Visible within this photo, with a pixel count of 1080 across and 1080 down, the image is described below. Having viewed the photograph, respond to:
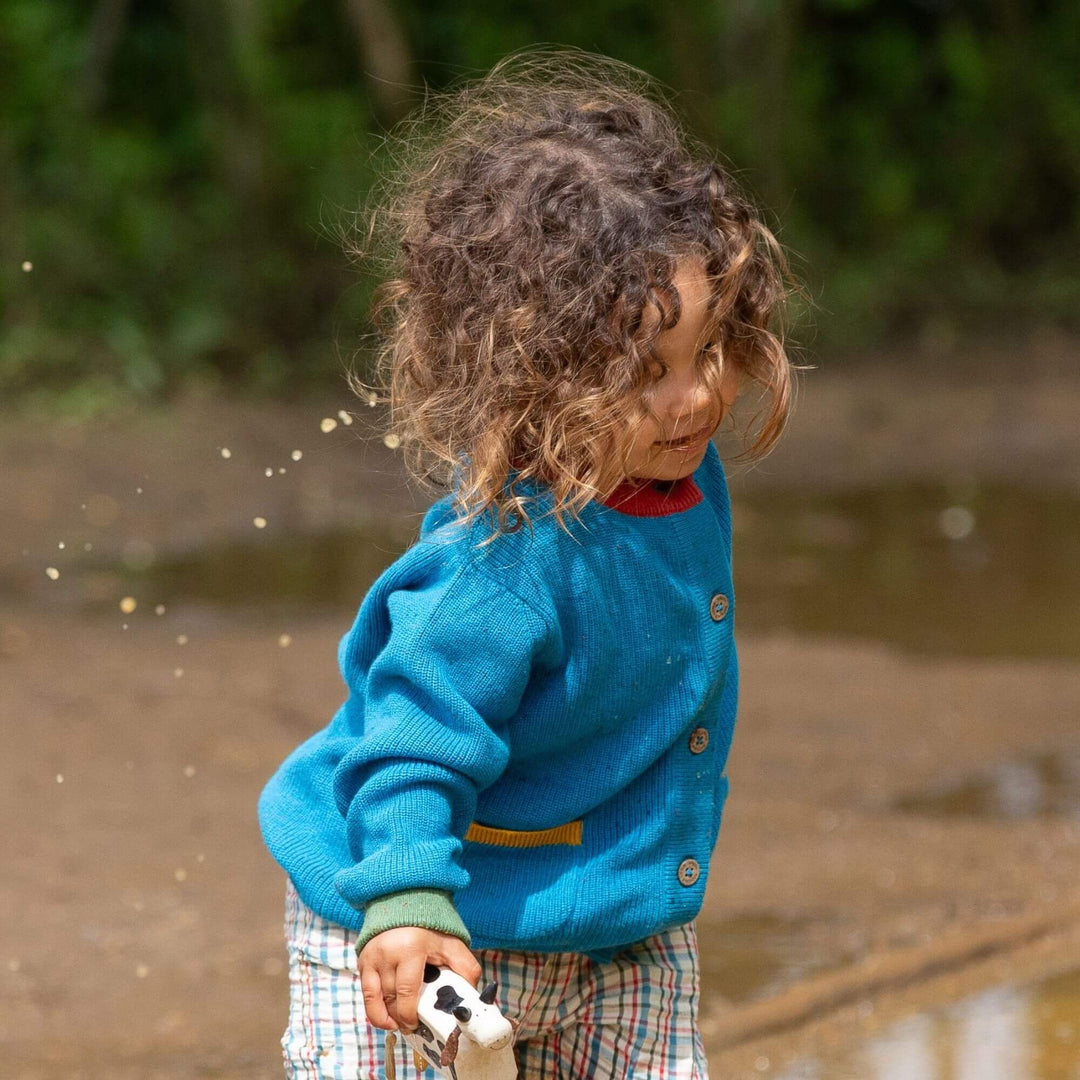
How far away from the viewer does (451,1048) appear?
5.08ft

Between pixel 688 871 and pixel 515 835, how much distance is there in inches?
7.5

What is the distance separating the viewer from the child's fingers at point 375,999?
5.27ft

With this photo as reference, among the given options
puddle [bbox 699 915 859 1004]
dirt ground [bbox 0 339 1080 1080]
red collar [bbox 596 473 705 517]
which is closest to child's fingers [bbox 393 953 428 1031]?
red collar [bbox 596 473 705 517]

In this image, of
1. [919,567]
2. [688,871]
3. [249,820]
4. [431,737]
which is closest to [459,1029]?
[431,737]

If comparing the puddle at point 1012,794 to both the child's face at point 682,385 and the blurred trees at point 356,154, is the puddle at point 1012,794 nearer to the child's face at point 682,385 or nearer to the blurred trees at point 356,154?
the child's face at point 682,385

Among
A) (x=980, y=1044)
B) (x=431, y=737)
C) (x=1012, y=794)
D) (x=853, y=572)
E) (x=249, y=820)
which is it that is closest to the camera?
(x=431, y=737)

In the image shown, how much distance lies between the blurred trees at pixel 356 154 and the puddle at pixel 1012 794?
4.91 metres

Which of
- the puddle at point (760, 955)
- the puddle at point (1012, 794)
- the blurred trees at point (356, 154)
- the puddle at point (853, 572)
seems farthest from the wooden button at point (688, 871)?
the blurred trees at point (356, 154)

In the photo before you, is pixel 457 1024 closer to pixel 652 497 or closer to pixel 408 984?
pixel 408 984

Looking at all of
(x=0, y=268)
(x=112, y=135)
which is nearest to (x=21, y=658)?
(x=0, y=268)

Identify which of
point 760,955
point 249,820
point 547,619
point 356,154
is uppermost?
point 356,154

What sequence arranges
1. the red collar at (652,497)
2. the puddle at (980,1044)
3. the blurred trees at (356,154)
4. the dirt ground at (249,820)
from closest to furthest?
the red collar at (652,497)
the puddle at (980,1044)
the dirt ground at (249,820)
the blurred trees at (356,154)

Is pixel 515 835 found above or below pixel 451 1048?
above

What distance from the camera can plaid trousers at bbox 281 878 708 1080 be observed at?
1.81m
